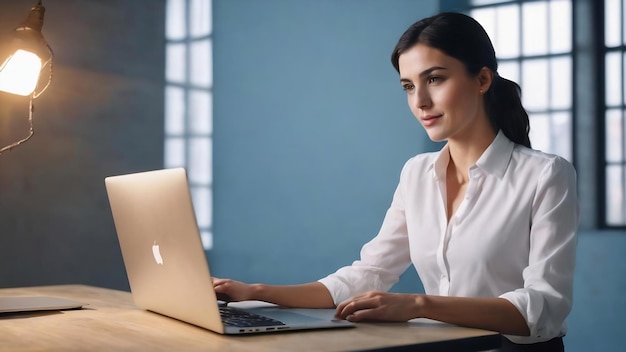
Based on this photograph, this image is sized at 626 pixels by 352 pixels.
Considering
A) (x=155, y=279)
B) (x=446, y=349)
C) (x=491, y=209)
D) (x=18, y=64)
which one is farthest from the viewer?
(x=18, y=64)

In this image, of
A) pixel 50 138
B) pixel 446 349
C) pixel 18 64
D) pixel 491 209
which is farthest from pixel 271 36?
pixel 446 349

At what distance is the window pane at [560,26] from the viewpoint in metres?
3.87

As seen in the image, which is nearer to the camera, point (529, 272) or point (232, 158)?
point (529, 272)

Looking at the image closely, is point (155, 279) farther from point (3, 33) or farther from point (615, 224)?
point (3, 33)

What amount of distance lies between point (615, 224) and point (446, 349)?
2743 millimetres

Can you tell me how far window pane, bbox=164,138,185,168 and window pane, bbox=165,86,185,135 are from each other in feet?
0.17

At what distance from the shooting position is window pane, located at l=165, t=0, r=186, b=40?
16.9 ft

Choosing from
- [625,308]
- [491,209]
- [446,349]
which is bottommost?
[625,308]

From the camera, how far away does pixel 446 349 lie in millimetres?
1283

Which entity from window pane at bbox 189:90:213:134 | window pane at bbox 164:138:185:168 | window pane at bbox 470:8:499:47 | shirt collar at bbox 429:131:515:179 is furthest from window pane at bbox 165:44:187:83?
shirt collar at bbox 429:131:515:179

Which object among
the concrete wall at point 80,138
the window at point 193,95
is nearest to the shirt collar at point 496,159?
the concrete wall at point 80,138

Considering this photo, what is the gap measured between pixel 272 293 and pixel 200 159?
11.6 ft

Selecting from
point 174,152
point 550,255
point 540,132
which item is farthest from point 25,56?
point 174,152

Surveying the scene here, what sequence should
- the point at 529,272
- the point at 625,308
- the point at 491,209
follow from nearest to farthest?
1. the point at 529,272
2. the point at 491,209
3. the point at 625,308
